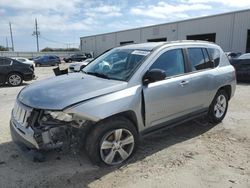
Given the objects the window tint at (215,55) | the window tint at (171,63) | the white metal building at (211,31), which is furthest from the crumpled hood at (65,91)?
the white metal building at (211,31)

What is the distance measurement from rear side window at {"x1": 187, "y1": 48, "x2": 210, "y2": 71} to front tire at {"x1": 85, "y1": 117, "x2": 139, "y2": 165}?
1863 mm

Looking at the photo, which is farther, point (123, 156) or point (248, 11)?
point (248, 11)

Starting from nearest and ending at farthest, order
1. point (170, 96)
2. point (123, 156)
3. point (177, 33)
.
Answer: point (123, 156), point (170, 96), point (177, 33)

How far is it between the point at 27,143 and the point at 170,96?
228cm

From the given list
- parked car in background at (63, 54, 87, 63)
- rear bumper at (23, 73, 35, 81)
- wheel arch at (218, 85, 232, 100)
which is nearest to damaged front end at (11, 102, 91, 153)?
wheel arch at (218, 85, 232, 100)

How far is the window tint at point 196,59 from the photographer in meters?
5.09

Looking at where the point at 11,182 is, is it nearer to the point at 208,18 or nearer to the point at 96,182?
the point at 96,182

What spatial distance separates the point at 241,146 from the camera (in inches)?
187

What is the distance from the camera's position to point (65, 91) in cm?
379

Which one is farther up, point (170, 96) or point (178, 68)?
point (178, 68)

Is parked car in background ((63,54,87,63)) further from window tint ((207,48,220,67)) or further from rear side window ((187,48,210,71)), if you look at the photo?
rear side window ((187,48,210,71))

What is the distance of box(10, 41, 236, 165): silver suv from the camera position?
A: 11.6 feet

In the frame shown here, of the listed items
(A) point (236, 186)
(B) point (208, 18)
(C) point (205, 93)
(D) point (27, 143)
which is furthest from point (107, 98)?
(B) point (208, 18)

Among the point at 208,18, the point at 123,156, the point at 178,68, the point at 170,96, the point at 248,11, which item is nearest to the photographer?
the point at 123,156
